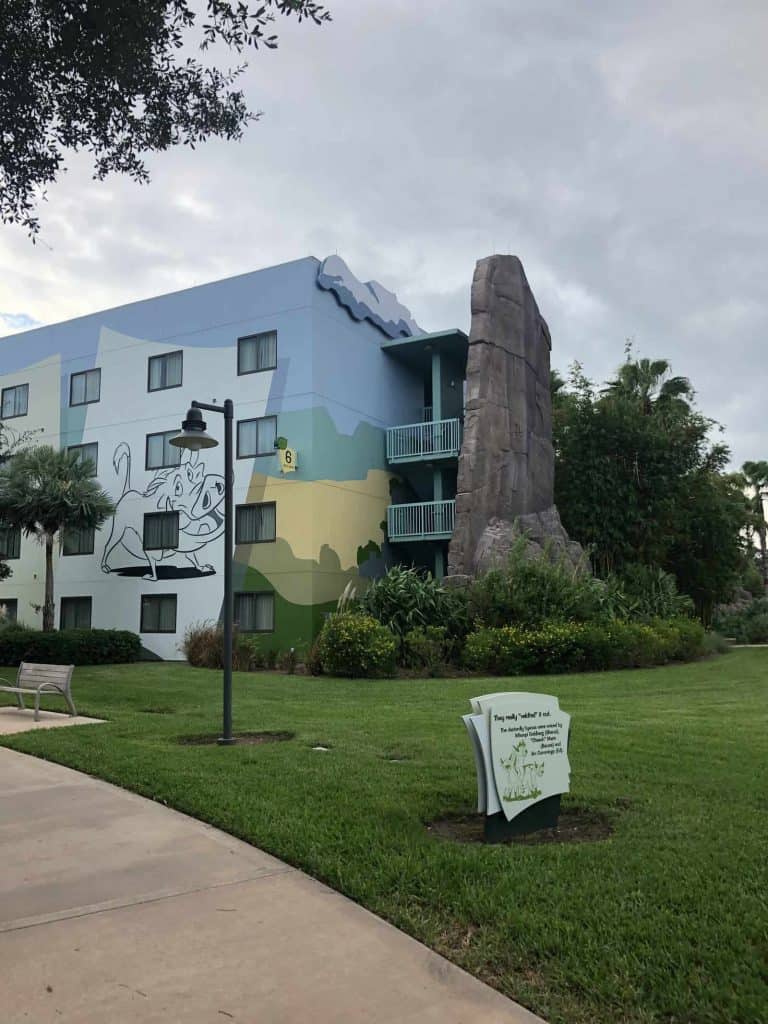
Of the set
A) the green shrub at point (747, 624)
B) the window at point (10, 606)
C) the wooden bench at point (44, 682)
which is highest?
the window at point (10, 606)

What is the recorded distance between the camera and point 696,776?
24.1 ft

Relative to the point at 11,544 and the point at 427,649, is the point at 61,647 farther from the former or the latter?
the point at 427,649

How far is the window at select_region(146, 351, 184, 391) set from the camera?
27391 millimetres

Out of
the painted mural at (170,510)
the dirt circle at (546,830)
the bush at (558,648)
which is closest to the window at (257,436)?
the painted mural at (170,510)

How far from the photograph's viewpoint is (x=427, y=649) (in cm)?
1906

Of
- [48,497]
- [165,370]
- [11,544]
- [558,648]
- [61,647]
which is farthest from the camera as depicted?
[11,544]

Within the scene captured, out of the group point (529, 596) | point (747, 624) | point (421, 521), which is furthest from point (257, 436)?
point (747, 624)

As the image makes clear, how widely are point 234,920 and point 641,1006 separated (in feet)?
6.28

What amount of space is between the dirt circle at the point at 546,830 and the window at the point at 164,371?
23048 millimetres

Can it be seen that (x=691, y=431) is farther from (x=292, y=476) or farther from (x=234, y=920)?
(x=234, y=920)

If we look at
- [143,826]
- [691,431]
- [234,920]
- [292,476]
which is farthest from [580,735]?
[691,431]

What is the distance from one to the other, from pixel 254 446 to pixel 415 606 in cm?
783

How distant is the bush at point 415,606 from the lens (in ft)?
66.6

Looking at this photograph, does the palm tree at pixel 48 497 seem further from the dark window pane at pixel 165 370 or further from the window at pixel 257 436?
the window at pixel 257 436
